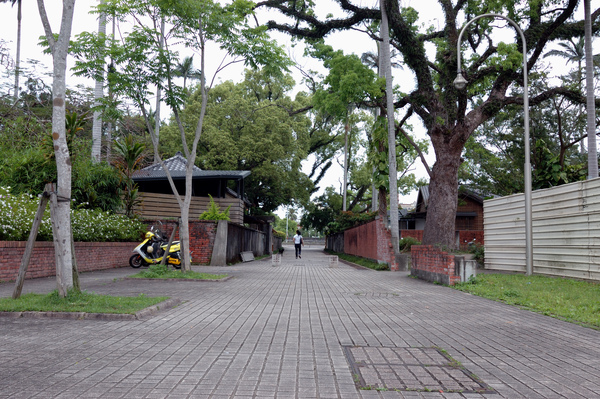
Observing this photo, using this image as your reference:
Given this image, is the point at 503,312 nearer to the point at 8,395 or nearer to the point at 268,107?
the point at 8,395

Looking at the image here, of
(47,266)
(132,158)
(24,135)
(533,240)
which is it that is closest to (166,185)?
(132,158)

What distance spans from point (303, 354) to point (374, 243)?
16.4 meters

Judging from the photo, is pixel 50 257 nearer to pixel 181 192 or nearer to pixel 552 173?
pixel 181 192

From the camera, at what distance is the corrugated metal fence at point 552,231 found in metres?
11.2

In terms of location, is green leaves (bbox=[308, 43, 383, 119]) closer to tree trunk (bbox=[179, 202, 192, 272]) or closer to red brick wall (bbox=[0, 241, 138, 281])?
tree trunk (bbox=[179, 202, 192, 272])

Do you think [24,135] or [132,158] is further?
[132,158]

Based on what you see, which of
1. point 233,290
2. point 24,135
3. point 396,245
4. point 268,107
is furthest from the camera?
point 268,107

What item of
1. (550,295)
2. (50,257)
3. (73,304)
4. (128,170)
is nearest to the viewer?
(73,304)

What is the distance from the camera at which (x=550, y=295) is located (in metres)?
8.91

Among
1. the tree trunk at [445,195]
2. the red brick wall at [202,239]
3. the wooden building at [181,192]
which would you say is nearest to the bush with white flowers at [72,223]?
the red brick wall at [202,239]

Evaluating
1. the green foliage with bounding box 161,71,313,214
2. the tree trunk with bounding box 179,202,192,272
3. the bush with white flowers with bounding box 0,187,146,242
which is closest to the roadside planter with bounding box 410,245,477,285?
the tree trunk with bounding box 179,202,192,272

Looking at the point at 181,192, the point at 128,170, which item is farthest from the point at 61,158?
the point at 181,192

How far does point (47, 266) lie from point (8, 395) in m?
9.44

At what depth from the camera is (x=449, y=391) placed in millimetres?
3627
